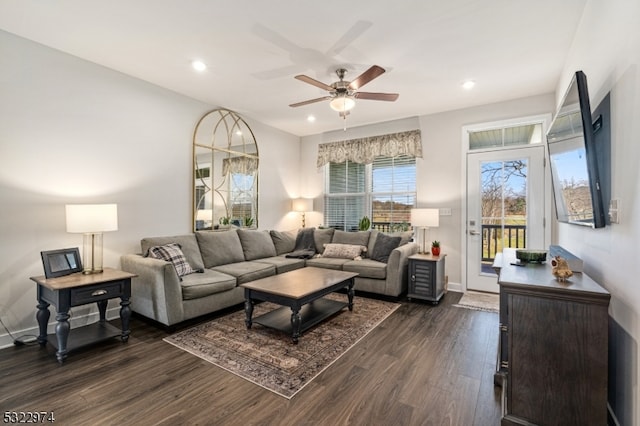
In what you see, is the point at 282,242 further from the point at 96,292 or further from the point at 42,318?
the point at 42,318

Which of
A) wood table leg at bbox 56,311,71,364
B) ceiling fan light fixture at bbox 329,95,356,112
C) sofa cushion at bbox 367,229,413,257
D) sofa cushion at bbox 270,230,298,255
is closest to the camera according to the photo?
wood table leg at bbox 56,311,71,364

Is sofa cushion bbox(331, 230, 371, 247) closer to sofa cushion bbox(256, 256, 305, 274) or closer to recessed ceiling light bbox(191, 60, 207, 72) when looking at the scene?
sofa cushion bbox(256, 256, 305, 274)

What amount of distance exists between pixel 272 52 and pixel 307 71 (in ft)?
1.67

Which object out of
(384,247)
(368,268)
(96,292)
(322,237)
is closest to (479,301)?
(384,247)

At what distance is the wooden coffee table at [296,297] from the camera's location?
2.78 meters

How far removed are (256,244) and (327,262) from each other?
3.73ft

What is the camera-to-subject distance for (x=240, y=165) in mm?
4906

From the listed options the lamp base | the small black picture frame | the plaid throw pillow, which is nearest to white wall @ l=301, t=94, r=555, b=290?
the plaid throw pillow

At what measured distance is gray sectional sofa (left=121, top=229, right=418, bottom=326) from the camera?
3024 millimetres

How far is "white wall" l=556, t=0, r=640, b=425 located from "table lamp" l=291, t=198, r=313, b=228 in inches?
176

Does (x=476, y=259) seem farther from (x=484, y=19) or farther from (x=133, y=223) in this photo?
(x=133, y=223)

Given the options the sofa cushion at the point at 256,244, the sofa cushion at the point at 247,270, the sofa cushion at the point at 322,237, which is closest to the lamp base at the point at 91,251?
the sofa cushion at the point at 247,270

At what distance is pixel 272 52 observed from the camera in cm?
298

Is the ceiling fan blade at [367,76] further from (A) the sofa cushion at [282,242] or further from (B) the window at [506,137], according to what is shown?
(A) the sofa cushion at [282,242]
